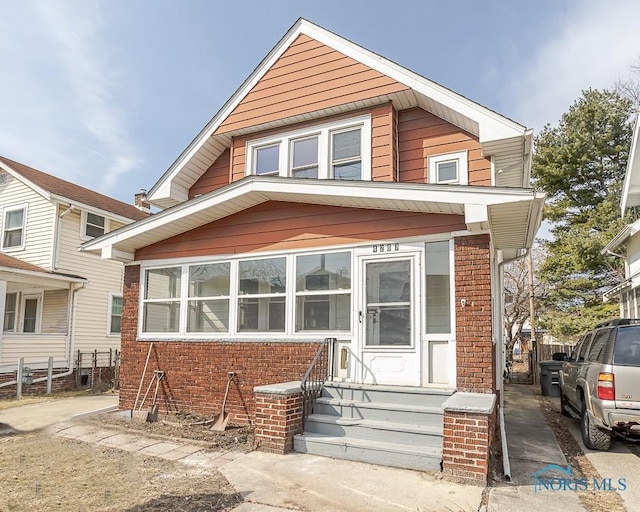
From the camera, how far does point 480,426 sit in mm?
5090

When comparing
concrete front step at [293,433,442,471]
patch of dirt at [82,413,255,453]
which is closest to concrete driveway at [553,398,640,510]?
concrete front step at [293,433,442,471]

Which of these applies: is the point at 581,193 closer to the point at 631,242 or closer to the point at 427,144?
the point at 631,242

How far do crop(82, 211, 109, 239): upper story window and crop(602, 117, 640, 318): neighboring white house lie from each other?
16246 mm

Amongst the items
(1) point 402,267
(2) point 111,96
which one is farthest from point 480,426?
(2) point 111,96

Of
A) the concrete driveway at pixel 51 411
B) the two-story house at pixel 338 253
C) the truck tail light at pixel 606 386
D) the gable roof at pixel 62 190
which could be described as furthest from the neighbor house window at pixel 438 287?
the gable roof at pixel 62 190

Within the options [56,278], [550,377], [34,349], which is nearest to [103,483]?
[34,349]

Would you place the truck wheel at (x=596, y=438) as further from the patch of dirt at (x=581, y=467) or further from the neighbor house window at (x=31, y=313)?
the neighbor house window at (x=31, y=313)

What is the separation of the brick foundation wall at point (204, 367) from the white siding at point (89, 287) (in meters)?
7.21

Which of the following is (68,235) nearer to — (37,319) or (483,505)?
(37,319)

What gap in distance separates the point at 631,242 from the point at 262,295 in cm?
1107

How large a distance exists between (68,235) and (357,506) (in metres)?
14.5

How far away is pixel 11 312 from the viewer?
16344 mm

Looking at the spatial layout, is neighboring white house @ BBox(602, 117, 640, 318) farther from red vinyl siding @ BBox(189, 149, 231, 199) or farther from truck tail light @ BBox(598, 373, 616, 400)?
red vinyl siding @ BBox(189, 149, 231, 199)

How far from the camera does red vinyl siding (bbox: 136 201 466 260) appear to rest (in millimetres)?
7215
